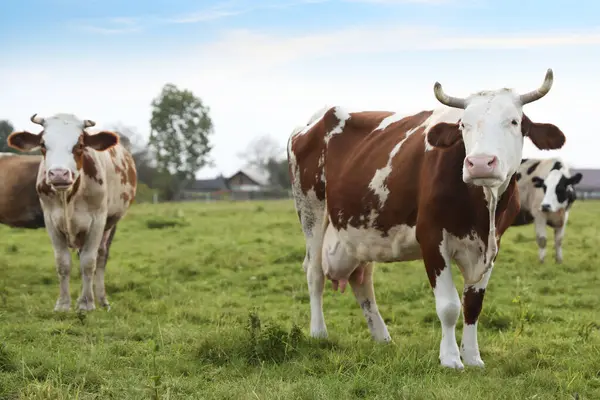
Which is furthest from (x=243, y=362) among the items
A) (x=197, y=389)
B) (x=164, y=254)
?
(x=164, y=254)

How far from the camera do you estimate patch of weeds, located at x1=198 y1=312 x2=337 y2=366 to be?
221 inches

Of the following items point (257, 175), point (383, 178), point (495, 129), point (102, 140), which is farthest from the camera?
point (257, 175)

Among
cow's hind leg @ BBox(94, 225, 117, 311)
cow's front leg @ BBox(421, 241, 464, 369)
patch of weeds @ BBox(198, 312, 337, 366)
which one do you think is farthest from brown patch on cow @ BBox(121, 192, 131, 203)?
cow's front leg @ BBox(421, 241, 464, 369)

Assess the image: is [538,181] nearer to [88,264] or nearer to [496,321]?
[496,321]

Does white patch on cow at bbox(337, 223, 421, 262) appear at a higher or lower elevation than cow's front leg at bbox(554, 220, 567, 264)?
higher

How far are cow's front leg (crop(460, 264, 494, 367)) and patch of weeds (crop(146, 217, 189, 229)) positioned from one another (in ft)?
50.0

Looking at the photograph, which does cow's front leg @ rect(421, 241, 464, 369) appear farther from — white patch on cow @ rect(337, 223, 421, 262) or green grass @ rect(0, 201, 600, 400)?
white patch on cow @ rect(337, 223, 421, 262)

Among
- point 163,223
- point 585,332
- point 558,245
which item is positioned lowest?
point 163,223

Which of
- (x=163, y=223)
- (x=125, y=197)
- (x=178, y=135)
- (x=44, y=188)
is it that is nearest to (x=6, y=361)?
(x=44, y=188)

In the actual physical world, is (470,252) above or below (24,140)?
below

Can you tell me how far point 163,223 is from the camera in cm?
2036

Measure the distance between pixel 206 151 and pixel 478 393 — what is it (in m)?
61.7

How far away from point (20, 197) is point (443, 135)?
6.80 metres

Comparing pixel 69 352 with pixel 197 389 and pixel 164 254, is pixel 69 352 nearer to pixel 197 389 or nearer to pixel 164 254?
pixel 197 389
